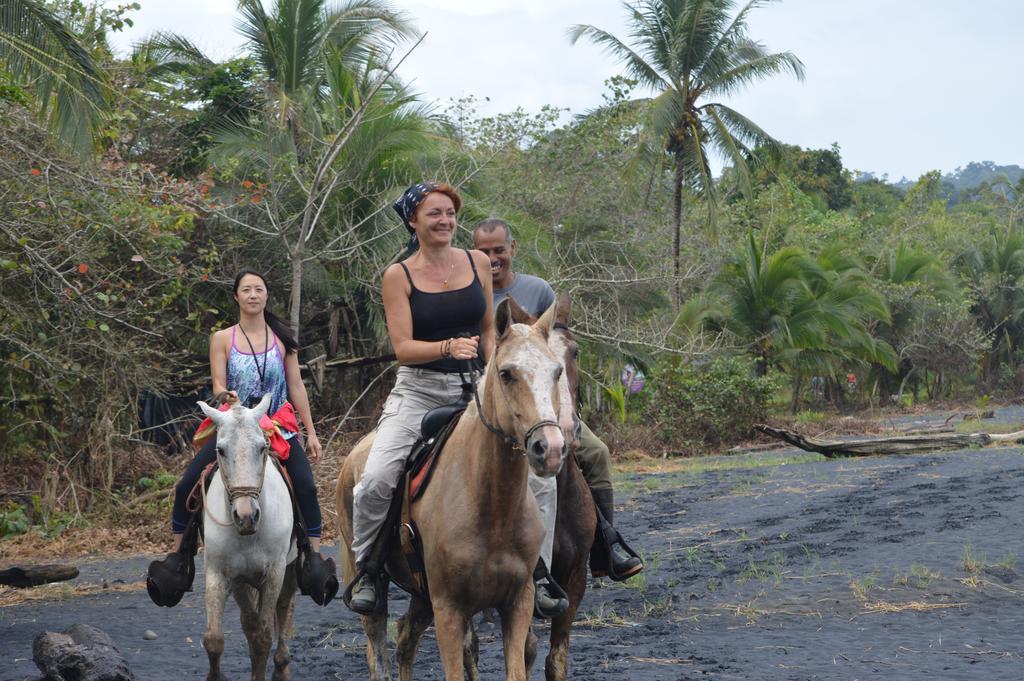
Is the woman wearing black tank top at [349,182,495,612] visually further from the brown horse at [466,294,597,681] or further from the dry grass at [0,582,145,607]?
the dry grass at [0,582,145,607]

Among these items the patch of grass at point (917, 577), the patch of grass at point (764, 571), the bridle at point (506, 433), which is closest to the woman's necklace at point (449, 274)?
the bridle at point (506, 433)

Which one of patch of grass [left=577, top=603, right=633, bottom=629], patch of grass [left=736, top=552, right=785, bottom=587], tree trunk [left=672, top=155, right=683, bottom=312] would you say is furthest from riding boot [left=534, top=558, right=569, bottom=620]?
tree trunk [left=672, top=155, right=683, bottom=312]

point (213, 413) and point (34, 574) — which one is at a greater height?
point (213, 413)

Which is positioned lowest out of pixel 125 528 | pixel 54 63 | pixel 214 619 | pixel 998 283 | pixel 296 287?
pixel 125 528

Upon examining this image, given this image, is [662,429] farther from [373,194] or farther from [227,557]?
[227,557]

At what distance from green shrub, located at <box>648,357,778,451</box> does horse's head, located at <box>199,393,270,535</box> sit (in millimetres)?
19737

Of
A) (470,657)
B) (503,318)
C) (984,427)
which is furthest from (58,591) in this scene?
(984,427)

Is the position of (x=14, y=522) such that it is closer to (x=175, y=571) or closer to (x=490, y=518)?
(x=175, y=571)

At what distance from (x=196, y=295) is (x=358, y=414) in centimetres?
337

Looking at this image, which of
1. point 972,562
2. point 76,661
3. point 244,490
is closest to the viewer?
point 244,490

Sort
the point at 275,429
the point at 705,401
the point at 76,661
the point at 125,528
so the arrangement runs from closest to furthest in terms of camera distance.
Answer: the point at 76,661 < the point at 275,429 < the point at 125,528 < the point at 705,401

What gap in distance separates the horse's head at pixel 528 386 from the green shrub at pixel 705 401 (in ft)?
70.1

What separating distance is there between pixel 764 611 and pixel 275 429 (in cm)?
403

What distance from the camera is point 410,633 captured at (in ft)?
19.9
